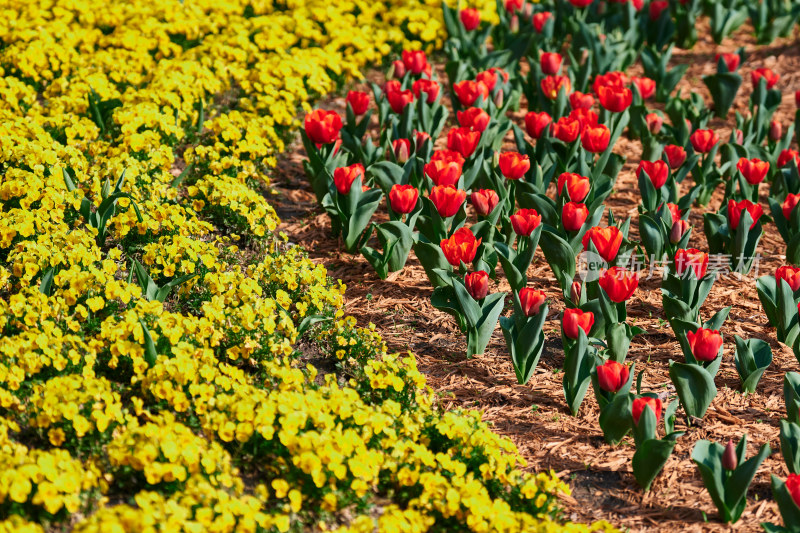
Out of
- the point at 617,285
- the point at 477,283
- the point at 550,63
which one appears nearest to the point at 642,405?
the point at 617,285

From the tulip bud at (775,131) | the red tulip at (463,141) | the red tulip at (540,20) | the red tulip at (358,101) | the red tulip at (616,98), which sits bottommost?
the tulip bud at (775,131)

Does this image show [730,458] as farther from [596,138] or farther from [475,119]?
[475,119]

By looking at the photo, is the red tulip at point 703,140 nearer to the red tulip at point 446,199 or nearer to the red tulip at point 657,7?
the red tulip at point 446,199

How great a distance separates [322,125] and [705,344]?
1.90 m

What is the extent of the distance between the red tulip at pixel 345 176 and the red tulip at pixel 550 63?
1.61 metres

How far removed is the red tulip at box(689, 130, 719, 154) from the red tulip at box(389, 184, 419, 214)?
1.50 meters

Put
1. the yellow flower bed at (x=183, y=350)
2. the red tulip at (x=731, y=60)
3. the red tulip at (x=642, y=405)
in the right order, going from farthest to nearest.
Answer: the red tulip at (x=731, y=60) → the red tulip at (x=642, y=405) → the yellow flower bed at (x=183, y=350)

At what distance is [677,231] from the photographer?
3.65 meters

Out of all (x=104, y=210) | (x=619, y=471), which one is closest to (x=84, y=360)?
(x=104, y=210)

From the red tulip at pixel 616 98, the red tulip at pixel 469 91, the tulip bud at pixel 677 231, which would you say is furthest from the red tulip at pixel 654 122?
the tulip bud at pixel 677 231

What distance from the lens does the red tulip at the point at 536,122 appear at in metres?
4.23

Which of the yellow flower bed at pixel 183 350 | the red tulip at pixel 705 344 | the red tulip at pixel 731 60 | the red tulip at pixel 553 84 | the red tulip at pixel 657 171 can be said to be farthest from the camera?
the red tulip at pixel 731 60

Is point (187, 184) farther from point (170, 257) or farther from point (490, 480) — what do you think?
point (490, 480)

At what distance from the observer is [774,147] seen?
465 centimetres
